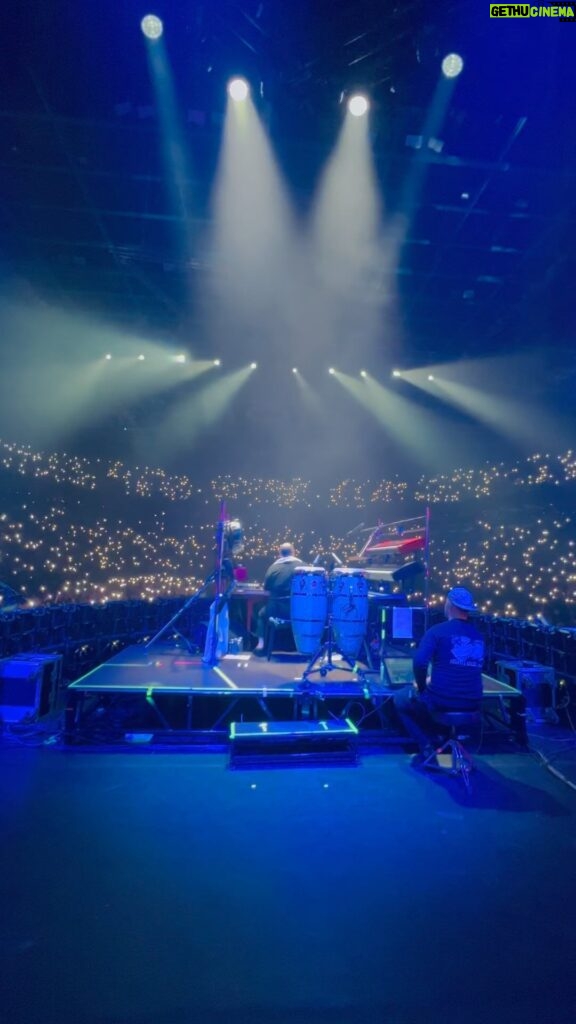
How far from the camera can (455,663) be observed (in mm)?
3805

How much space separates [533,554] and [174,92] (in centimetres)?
953

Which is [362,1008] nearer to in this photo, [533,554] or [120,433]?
[533,554]

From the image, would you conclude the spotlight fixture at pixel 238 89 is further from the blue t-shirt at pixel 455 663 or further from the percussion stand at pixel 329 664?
the blue t-shirt at pixel 455 663

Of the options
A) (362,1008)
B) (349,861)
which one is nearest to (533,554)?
(349,861)

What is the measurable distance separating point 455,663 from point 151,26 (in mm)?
6326

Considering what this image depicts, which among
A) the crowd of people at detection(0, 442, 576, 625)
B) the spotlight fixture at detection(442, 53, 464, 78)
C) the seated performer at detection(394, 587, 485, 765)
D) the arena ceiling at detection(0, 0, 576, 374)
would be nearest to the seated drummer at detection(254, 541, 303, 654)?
the seated performer at detection(394, 587, 485, 765)

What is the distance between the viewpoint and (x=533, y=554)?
389 inches

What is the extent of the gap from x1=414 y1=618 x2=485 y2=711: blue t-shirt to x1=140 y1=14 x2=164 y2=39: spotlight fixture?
5.95 metres

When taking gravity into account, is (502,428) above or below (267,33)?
below

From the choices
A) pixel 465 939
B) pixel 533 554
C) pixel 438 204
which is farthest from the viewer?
pixel 533 554

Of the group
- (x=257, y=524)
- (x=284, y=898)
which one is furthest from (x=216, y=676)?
(x=257, y=524)

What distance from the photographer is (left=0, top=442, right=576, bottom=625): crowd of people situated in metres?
9.62

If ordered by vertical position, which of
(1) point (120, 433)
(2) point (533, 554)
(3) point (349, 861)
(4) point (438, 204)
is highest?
(4) point (438, 204)

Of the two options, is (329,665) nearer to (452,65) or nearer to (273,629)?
(273,629)
